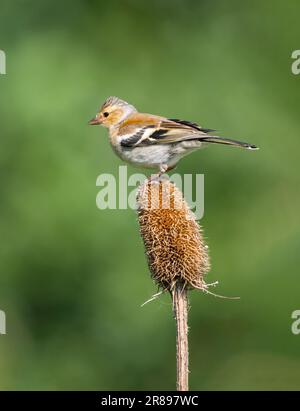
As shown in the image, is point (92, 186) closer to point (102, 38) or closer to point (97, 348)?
point (97, 348)

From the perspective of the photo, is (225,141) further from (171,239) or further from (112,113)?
(171,239)

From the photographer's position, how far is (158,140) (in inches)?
265

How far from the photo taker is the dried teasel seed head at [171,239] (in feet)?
15.6

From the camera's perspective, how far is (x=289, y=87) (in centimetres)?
985

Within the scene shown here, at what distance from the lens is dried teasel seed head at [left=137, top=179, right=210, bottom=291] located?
4.77 meters

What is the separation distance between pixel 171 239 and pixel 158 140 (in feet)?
6.46

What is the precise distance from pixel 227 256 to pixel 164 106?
1631 mm

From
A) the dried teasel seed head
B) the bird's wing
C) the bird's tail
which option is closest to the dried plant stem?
the dried teasel seed head

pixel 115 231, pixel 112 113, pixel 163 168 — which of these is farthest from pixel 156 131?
pixel 115 231

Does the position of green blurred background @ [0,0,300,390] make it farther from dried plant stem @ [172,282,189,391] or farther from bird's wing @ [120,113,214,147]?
dried plant stem @ [172,282,189,391]

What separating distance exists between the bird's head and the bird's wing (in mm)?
237

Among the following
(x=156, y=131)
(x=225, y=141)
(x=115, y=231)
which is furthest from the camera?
(x=115, y=231)

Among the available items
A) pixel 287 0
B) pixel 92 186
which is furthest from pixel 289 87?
pixel 92 186

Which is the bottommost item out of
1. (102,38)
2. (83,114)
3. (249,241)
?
(249,241)
